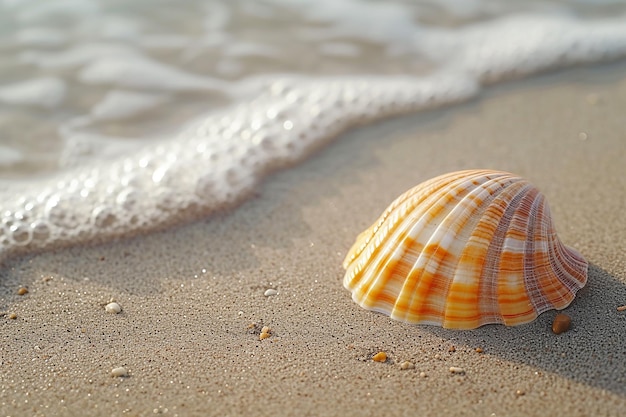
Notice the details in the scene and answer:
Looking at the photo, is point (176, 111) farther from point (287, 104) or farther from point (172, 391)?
point (172, 391)

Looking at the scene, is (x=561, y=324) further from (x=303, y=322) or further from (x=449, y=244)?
(x=303, y=322)

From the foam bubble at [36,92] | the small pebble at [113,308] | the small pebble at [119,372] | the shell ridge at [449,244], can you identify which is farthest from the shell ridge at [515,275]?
the foam bubble at [36,92]

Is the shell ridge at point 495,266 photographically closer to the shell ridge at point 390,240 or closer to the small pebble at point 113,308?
the shell ridge at point 390,240

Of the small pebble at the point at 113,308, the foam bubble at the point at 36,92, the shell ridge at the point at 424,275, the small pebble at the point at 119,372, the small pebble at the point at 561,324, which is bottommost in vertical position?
the small pebble at the point at 119,372

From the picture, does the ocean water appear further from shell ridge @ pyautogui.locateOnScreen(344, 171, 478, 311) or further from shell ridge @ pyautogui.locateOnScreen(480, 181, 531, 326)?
shell ridge @ pyautogui.locateOnScreen(480, 181, 531, 326)

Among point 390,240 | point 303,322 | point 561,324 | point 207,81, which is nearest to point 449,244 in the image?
point 390,240
